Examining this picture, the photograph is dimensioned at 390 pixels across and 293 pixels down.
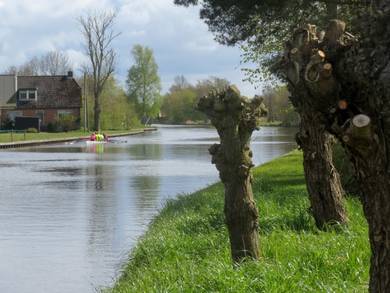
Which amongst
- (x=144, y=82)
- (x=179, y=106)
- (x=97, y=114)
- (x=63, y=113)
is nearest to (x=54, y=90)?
(x=63, y=113)

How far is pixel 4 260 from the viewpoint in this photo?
37.2 feet

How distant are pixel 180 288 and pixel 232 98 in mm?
2108

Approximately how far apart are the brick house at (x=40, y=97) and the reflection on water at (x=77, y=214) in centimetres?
5156

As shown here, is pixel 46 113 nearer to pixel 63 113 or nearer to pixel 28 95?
pixel 63 113

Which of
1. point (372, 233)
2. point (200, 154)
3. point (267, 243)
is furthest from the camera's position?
point (200, 154)

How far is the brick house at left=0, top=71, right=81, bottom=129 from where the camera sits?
84438 millimetres

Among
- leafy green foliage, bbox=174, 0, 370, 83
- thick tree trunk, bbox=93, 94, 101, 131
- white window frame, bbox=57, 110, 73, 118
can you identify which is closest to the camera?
leafy green foliage, bbox=174, 0, 370, 83

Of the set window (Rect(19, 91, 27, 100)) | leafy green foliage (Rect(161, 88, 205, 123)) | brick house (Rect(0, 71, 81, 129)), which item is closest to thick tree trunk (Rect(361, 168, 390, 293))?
brick house (Rect(0, 71, 81, 129))

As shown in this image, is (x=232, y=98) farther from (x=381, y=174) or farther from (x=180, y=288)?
(x=381, y=174)

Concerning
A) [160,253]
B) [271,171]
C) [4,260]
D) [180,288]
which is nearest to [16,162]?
[271,171]

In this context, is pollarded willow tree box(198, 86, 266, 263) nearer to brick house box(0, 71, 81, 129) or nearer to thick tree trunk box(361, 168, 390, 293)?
thick tree trunk box(361, 168, 390, 293)

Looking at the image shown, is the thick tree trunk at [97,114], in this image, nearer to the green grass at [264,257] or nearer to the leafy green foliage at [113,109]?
the leafy green foliage at [113,109]

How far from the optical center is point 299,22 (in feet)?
62.7

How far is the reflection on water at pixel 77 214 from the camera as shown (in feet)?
34.4
